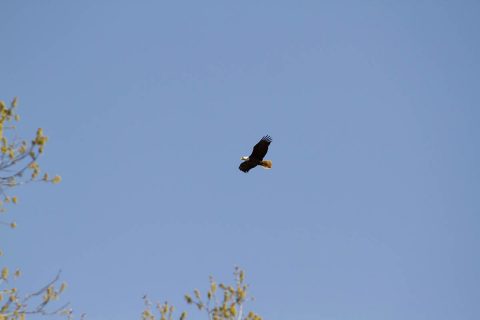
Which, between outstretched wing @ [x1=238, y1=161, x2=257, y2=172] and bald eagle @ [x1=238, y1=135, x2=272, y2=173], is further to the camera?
outstretched wing @ [x1=238, y1=161, x2=257, y2=172]

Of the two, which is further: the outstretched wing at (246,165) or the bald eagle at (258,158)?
the outstretched wing at (246,165)

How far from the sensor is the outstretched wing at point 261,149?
697 inches

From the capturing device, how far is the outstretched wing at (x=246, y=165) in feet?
61.6

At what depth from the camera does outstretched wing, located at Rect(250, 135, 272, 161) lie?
58.1 ft

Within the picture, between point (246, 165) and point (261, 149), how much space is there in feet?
3.71

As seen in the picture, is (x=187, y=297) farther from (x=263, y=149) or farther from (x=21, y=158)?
(x=263, y=149)

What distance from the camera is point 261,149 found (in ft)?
59.2

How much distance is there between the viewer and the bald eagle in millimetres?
17766

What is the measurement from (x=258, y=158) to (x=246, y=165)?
2.08 ft

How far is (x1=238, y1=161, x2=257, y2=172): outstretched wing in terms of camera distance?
1876 centimetres

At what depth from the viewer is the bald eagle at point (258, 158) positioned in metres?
17.8

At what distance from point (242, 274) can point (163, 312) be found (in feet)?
4.78

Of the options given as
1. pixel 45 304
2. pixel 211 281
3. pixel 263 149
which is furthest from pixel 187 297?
pixel 263 149

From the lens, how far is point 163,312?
8.02 m
